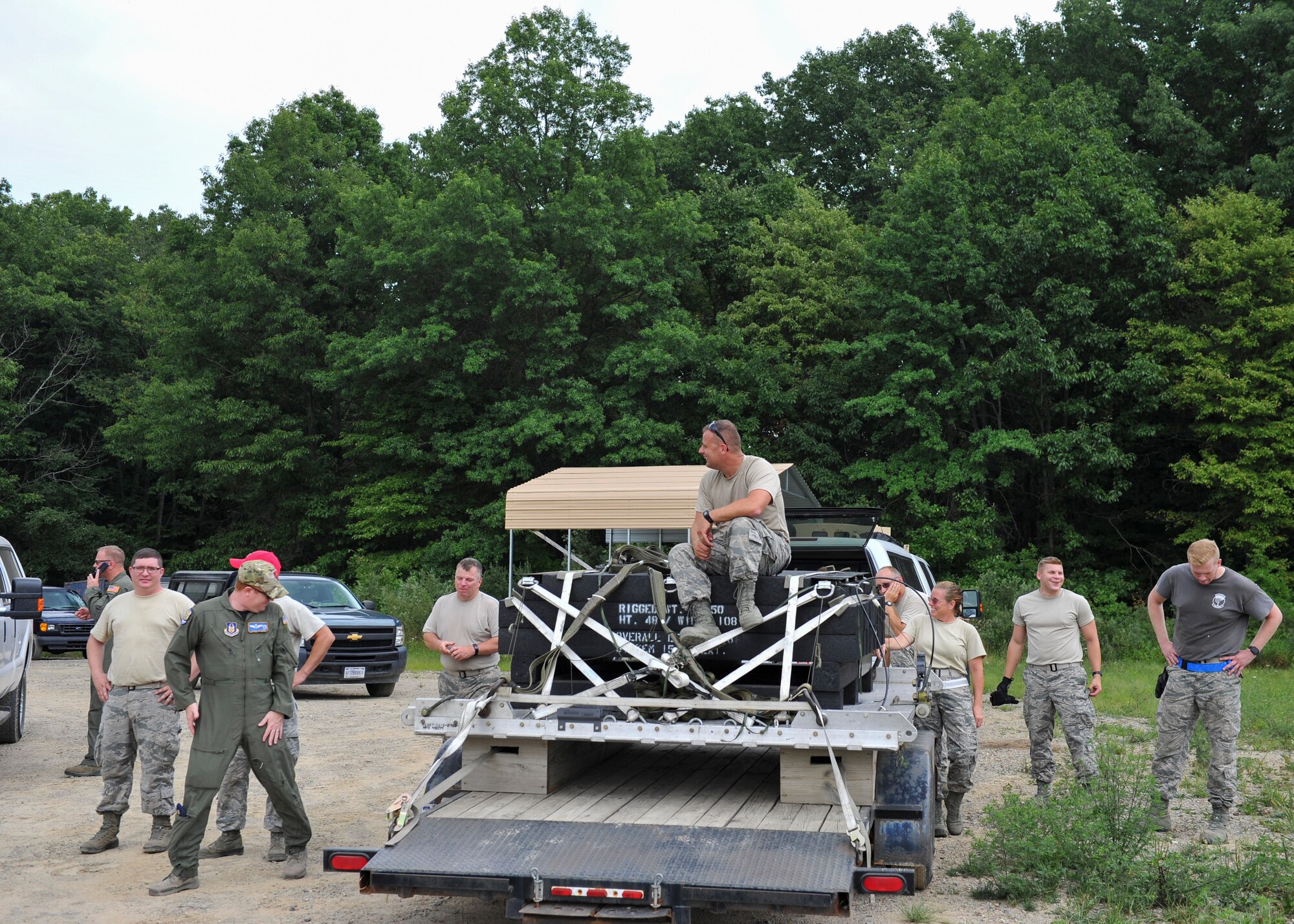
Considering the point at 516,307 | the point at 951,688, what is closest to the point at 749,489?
the point at 951,688

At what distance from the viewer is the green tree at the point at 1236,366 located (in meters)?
26.5

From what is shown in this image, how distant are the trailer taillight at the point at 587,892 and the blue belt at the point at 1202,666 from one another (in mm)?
5005

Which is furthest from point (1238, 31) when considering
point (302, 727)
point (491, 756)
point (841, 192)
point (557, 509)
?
point (491, 756)

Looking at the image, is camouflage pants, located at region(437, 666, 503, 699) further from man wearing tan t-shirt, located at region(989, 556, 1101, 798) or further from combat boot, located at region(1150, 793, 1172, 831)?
combat boot, located at region(1150, 793, 1172, 831)

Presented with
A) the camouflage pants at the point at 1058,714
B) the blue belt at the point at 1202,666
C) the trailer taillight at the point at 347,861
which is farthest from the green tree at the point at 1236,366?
the trailer taillight at the point at 347,861

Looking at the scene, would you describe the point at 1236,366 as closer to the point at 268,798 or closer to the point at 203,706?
the point at 268,798

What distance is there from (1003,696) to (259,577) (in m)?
5.17

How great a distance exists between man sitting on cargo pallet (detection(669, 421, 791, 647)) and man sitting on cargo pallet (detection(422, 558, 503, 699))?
8.62 feet

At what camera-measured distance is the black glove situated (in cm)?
840

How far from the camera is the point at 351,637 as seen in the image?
52.4ft

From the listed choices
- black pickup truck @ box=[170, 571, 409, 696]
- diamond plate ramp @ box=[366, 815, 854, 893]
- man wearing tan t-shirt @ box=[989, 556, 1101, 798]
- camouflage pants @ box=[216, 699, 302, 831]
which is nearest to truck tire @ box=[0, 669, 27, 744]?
black pickup truck @ box=[170, 571, 409, 696]

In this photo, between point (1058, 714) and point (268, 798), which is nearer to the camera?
point (268, 798)

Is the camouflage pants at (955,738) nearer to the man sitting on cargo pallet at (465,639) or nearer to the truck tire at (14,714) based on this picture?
the man sitting on cargo pallet at (465,639)

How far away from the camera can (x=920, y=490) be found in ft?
96.0
